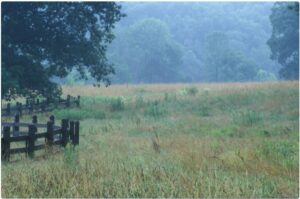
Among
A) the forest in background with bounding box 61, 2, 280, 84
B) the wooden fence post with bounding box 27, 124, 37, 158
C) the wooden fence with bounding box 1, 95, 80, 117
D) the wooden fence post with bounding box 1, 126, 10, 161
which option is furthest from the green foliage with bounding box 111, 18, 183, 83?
the wooden fence post with bounding box 1, 126, 10, 161

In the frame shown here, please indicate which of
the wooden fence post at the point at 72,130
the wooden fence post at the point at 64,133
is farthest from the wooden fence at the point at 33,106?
the wooden fence post at the point at 64,133

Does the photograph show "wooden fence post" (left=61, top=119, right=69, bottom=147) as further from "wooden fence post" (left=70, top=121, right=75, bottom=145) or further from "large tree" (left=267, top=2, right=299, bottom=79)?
"large tree" (left=267, top=2, right=299, bottom=79)

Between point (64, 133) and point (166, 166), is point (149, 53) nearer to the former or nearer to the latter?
point (64, 133)

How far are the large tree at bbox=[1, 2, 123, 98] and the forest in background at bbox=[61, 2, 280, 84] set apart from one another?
144ft

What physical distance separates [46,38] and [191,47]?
96.6 meters

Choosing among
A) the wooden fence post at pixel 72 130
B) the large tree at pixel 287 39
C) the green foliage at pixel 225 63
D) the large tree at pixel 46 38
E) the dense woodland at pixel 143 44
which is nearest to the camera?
the wooden fence post at pixel 72 130

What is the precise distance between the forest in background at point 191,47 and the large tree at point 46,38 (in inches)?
1724

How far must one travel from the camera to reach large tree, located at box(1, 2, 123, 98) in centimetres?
2602

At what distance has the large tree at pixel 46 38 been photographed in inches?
1024

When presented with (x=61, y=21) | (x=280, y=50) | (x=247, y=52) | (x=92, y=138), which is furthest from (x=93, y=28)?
(x=247, y=52)

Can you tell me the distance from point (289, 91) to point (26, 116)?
1560 cm

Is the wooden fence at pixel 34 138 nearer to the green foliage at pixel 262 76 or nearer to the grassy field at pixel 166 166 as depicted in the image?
the grassy field at pixel 166 166

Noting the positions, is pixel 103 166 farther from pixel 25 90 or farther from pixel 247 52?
pixel 247 52

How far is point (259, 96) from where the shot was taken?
102 feet
